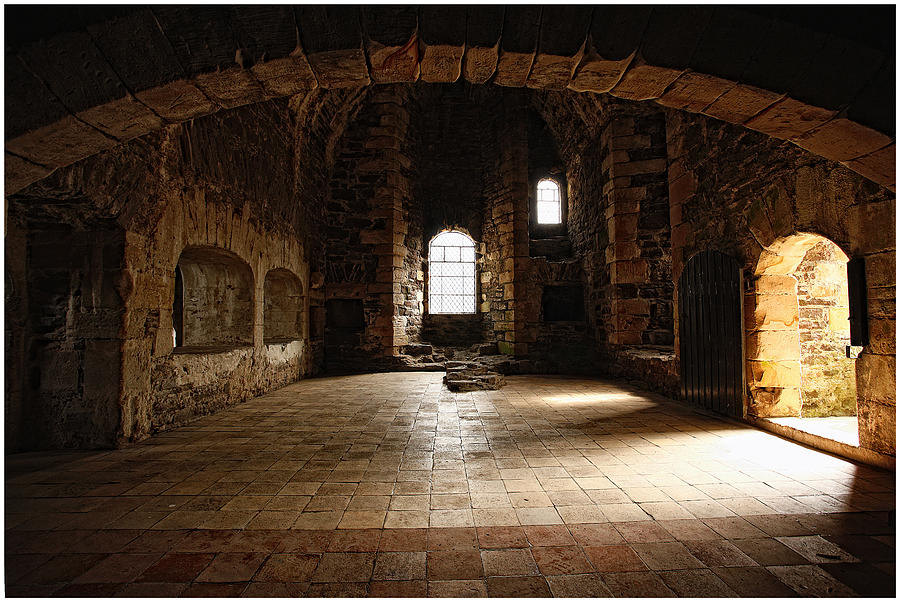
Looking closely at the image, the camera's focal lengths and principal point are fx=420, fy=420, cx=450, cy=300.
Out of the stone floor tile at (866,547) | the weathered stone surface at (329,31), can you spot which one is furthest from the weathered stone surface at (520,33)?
the stone floor tile at (866,547)

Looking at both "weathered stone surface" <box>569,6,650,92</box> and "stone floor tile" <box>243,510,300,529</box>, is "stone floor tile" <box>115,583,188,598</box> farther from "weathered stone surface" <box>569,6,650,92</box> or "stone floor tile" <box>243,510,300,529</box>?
"weathered stone surface" <box>569,6,650,92</box>

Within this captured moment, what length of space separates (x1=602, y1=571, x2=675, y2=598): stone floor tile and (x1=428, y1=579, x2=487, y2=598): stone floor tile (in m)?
0.51

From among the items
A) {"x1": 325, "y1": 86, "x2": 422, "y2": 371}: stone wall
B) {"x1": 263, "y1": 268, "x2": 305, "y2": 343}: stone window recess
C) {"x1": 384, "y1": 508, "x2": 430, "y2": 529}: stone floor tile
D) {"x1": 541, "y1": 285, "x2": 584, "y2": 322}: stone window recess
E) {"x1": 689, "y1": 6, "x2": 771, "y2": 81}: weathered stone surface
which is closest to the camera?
{"x1": 689, "y1": 6, "x2": 771, "y2": 81}: weathered stone surface

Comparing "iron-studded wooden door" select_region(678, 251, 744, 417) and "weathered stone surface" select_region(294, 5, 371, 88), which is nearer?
"weathered stone surface" select_region(294, 5, 371, 88)

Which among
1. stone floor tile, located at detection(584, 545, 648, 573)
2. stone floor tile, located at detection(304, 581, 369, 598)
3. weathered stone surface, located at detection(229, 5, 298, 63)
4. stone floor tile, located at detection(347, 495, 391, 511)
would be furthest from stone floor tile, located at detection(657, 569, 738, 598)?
weathered stone surface, located at detection(229, 5, 298, 63)

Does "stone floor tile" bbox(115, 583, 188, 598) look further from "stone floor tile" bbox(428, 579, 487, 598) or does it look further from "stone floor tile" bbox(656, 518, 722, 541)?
"stone floor tile" bbox(656, 518, 722, 541)

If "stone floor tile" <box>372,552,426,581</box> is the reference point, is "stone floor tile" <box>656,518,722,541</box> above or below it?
above

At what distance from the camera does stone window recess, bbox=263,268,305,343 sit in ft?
25.6

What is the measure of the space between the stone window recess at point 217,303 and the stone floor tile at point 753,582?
228 inches

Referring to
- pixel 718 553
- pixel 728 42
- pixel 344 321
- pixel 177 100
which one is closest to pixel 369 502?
pixel 718 553

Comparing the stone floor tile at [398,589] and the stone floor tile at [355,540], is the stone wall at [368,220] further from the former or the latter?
the stone floor tile at [398,589]

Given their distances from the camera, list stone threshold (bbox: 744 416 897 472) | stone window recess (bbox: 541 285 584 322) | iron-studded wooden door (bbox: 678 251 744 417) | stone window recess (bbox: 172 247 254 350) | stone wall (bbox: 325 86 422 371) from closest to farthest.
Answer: stone threshold (bbox: 744 416 897 472)
iron-studded wooden door (bbox: 678 251 744 417)
stone window recess (bbox: 172 247 254 350)
stone wall (bbox: 325 86 422 371)
stone window recess (bbox: 541 285 584 322)

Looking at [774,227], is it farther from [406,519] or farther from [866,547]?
[406,519]

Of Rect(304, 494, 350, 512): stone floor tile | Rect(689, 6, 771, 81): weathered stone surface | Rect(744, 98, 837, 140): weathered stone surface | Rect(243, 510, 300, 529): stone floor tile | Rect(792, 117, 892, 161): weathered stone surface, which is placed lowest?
Rect(304, 494, 350, 512): stone floor tile
